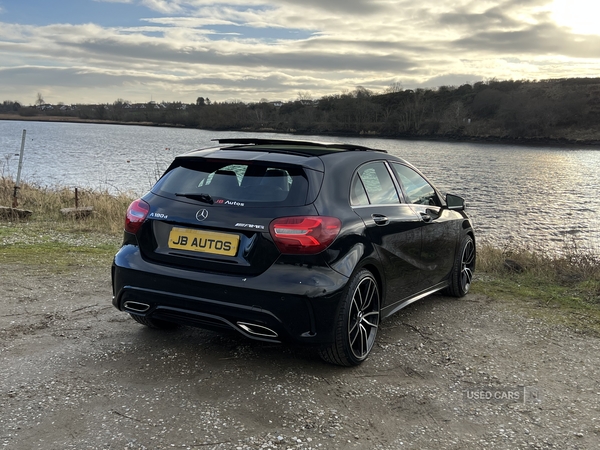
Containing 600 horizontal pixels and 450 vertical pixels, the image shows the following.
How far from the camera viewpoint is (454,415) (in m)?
3.41

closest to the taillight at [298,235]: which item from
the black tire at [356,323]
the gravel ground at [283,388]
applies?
the black tire at [356,323]

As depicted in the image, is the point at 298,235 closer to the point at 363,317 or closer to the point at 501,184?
the point at 363,317

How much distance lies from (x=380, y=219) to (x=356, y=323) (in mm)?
852

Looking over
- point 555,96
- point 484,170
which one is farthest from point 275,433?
point 555,96

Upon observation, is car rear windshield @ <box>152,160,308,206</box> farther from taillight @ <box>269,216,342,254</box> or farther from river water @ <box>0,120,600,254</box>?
river water @ <box>0,120,600,254</box>

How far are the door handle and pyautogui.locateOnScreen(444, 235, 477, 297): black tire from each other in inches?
76.4

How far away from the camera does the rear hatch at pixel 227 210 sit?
3674 mm

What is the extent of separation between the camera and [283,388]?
3674 millimetres

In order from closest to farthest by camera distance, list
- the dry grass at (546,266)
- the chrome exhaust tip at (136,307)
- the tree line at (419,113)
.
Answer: the chrome exhaust tip at (136,307) < the dry grass at (546,266) < the tree line at (419,113)

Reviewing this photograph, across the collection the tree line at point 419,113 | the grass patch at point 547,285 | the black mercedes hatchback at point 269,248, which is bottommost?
the grass patch at point 547,285

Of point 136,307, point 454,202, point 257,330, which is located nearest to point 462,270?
point 454,202

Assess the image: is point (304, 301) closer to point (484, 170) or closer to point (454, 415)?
point (454, 415)

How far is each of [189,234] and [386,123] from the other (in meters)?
89.9

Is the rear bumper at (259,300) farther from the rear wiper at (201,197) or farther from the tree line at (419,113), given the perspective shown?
the tree line at (419,113)
